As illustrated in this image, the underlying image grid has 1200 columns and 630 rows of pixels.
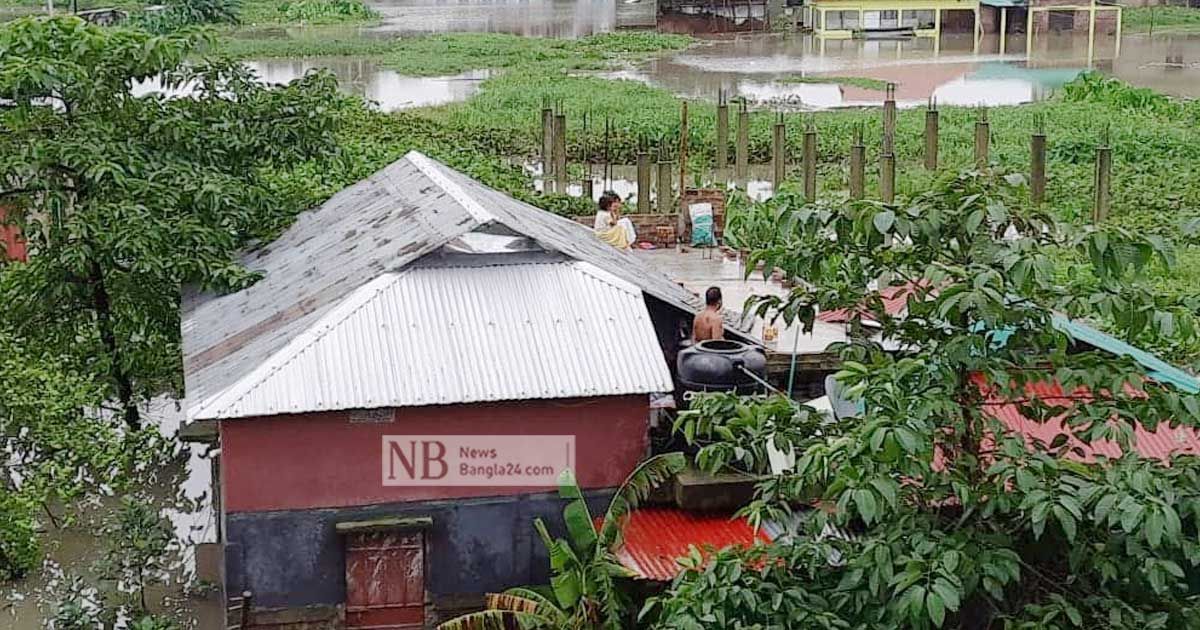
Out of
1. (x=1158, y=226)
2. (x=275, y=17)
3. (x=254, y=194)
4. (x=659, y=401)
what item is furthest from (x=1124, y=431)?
(x=275, y=17)

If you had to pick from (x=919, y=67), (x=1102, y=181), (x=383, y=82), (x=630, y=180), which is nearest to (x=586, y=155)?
(x=630, y=180)

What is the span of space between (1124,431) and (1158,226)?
47.1 ft

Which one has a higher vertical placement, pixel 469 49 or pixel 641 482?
pixel 469 49

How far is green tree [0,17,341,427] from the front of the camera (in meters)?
11.4

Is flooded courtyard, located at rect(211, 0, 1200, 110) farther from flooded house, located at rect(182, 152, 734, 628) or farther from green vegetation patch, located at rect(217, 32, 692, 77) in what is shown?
flooded house, located at rect(182, 152, 734, 628)

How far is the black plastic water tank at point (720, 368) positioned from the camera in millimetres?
9672

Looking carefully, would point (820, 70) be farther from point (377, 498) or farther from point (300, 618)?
point (300, 618)

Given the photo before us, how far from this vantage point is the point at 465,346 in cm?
933

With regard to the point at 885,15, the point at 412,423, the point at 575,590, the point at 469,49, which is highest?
the point at 885,15

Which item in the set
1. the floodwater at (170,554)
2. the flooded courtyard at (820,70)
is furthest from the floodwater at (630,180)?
the floodwater at (170,554)

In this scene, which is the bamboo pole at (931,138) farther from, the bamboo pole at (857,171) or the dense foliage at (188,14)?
the dense foliage at (188,14)

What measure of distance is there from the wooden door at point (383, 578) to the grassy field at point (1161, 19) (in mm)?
45957

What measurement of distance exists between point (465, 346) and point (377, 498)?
108cm

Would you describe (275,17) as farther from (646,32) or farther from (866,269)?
(866,269)
